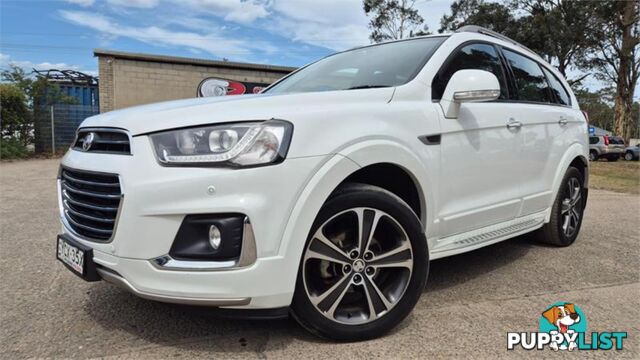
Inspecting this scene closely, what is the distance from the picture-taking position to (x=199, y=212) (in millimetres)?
2143

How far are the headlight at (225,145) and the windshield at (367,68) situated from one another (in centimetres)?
104

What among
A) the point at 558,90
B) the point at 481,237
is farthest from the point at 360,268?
the point at 558,90

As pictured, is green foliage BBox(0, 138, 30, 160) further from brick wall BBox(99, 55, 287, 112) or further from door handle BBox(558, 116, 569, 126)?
door handle BBox(558, 116, 569, 126)

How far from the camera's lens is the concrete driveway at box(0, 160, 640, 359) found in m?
2.51

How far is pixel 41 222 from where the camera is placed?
5609 mm

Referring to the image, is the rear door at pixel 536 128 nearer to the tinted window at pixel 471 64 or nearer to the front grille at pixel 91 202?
the tinted window at pixel 471 64

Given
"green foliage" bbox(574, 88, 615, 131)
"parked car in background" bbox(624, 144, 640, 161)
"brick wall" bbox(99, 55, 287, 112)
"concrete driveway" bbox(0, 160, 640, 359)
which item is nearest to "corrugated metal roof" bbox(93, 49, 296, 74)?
"brick wall" bbox(99, 55, 287, 112)

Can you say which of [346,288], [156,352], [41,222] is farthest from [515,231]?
[41,222]

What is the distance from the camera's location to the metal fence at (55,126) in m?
17.0

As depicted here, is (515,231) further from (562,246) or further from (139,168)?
(139,168)

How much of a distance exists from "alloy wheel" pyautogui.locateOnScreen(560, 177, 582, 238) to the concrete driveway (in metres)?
0.21

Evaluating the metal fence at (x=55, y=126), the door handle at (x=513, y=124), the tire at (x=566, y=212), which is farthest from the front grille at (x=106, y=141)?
the metal fence at (x=55, y=126)

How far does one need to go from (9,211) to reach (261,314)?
5387mm

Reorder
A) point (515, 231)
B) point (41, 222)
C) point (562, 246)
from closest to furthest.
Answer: point (515, 231), point (562, 246), point (41, 222)
